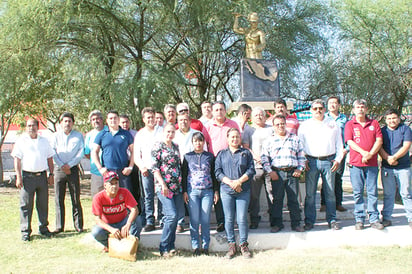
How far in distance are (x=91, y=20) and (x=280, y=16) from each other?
231 inches

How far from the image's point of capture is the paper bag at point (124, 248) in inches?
162

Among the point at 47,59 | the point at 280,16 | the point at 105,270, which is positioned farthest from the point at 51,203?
the point at 280,16

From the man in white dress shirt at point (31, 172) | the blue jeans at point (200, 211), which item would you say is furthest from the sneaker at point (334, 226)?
the man in white dress shirt at point (31, 172)

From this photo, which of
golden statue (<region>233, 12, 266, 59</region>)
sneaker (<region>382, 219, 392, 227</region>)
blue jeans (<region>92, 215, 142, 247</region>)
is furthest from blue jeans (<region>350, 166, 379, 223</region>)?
golden statue (<region>233, 12, 266, 59</region>)

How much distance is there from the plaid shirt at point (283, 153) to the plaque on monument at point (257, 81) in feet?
10.7

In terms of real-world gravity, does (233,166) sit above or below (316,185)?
above

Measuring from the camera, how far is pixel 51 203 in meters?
9.39

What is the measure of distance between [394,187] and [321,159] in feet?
3.54

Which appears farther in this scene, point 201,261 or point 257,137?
point 257,137

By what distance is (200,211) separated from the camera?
4.33 m

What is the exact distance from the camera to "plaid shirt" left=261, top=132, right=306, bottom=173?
4555 mm

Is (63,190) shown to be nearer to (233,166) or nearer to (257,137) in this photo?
(233,166)

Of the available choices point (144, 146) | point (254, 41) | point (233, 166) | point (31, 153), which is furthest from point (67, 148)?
point (254, 41)

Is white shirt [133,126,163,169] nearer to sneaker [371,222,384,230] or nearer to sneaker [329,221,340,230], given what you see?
sneaker [329,221,340,230]
